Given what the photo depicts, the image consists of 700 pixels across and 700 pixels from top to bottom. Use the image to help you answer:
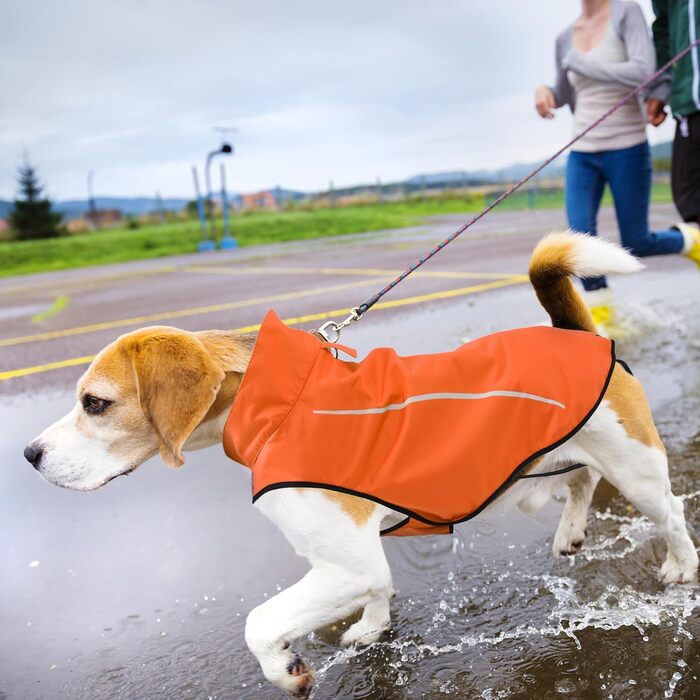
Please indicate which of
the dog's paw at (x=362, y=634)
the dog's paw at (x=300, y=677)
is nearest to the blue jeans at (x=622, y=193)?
the dog's paw at (x=362, y=634)

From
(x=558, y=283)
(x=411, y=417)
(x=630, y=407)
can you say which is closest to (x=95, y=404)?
(x=411, y=417)

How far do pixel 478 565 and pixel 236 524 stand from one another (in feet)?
3.89

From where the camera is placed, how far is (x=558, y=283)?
9.23ft

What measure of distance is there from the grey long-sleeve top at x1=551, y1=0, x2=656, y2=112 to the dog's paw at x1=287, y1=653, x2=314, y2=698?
4.30 metres

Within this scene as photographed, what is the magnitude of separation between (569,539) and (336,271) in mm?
9102

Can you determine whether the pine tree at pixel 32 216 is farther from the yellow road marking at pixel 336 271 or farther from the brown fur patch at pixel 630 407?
the brown fur patch at pixel 630 407

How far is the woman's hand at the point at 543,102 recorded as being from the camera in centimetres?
541

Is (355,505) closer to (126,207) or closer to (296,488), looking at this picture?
(296,488)

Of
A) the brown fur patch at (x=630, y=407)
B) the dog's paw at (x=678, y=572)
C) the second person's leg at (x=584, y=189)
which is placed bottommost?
the dog's paw at (x=678, y=572)

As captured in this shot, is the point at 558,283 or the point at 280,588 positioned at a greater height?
the point at 558,283

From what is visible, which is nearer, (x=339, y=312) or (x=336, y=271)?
(x=339, y=312)

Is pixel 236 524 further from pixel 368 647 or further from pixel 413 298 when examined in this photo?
pixel 413 298

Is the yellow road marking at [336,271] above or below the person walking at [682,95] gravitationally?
below

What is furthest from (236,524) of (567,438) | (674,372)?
(674,372)
